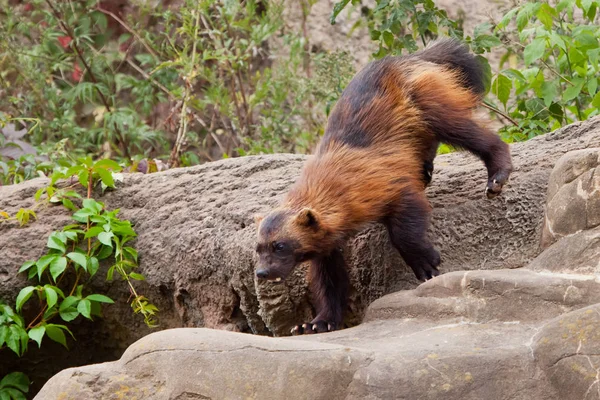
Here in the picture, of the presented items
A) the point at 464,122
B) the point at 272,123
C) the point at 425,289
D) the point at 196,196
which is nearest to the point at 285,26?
the point at 272,123

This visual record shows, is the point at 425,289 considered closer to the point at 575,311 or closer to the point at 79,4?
the point at 575,311

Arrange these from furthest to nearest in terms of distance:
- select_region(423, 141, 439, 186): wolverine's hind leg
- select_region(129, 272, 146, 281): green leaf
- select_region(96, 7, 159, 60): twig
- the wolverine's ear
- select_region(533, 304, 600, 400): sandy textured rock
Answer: select_region(96, 7, 159, 60): twig, select_region(129, 272, 146, 281): green leaf, select_region(423, 141, 439, 186): wolverine's hind leg, the wolverine's ear, select_region(533, 304, 600, 400): sandy textured rock

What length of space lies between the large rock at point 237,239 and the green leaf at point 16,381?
0.37 feet

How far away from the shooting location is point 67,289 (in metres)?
5.93

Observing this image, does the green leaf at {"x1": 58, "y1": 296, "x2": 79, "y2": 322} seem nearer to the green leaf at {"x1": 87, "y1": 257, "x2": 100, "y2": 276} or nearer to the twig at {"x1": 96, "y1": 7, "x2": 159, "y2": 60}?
the green leaf at {"x1": 87, "y1": 257, "x2": 100, "y2": 276}

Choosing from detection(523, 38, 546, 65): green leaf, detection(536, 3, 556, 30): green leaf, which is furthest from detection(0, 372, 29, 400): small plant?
detection(536, 3, 556, 30): green leaf

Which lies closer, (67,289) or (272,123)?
(67,289)

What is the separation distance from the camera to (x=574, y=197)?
4.25m

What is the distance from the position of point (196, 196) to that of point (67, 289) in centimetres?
100

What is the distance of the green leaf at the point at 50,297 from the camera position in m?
5.57

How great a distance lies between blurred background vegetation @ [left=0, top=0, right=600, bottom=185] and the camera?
27.4 feet

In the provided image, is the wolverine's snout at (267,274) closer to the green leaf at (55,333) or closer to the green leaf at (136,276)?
the green leaf at (136,276)

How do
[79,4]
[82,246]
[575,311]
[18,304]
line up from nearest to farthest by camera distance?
1. [575,311]
2. [18,304]
3. [82,246]
4. [79,4]

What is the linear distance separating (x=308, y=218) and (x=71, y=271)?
1867 millimetres
